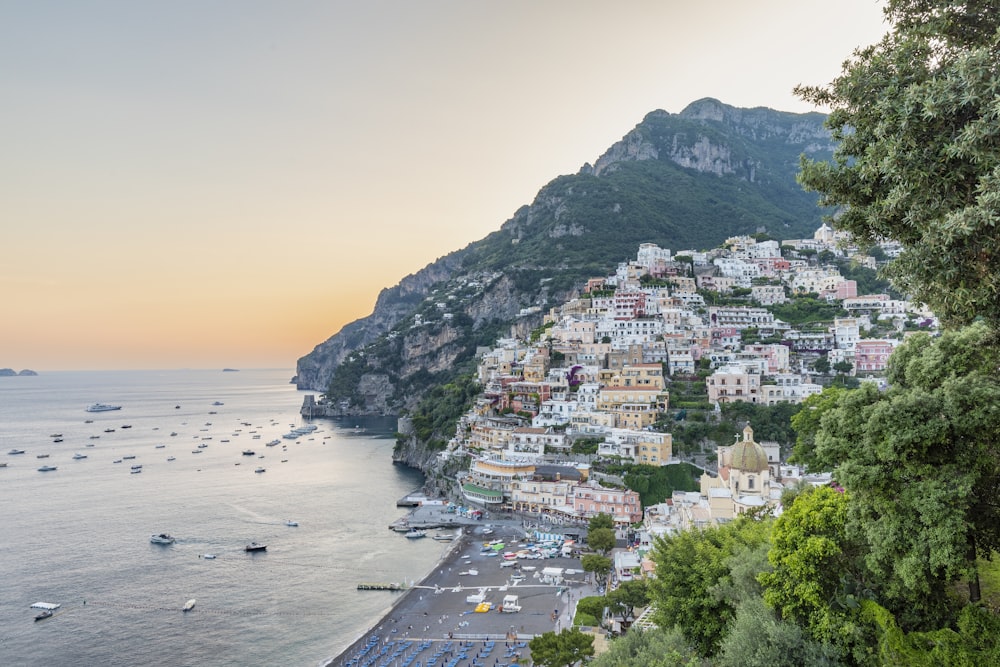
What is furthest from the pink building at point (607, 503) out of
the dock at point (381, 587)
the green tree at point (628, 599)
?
the green tree at point (628, 599)

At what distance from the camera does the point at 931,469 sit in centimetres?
864

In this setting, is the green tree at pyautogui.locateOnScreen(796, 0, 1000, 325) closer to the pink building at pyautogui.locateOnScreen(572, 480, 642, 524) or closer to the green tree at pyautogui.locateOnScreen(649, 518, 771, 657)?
the green tree at pyautogui.locateOnScreen(649, 518, 771, 657)

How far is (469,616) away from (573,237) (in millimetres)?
111520

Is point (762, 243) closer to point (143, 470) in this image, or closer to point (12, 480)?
point (143, 470)

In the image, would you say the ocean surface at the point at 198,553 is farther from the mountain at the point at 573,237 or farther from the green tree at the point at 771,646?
the mountain at the point at 573,237

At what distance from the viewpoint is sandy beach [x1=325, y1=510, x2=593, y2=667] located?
91.5 ft

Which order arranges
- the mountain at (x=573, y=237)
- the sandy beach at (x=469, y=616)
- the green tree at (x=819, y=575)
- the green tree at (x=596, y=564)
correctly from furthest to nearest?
the mountain at (x=573, y=237) → the green tree at (x=596, y=564) → the sandy beach at (x=469, y=616) → the green tree at (x=819, y=575)

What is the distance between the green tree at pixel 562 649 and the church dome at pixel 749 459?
1588 cm

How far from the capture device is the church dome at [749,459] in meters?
33.7

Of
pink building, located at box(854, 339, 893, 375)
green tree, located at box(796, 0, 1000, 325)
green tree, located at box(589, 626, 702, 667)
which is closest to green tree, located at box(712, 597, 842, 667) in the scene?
green tree, located at box(589, 626, 702, 667)

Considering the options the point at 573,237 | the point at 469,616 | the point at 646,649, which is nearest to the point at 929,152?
the point at 646,649

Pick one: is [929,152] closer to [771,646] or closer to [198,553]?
[771,646]

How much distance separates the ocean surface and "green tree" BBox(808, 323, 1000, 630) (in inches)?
1049

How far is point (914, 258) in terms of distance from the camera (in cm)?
689
